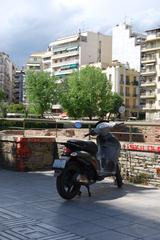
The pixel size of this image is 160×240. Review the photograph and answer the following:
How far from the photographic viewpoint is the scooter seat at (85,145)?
877 centimetres

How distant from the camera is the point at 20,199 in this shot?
8445 mm

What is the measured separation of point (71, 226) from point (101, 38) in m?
120

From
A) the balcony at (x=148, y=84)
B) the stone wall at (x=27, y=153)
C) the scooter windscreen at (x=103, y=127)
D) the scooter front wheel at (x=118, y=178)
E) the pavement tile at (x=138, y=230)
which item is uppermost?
the balcony at (x=148, y=84)

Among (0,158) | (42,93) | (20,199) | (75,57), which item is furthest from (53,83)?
(20,199)

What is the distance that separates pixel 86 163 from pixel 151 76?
302 ft

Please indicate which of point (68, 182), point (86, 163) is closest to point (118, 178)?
point (86, 163)

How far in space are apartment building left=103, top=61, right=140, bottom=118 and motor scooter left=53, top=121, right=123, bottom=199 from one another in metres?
94.1

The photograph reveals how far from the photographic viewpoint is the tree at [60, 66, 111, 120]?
7331 cm

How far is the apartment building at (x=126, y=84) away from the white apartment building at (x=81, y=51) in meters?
13.6

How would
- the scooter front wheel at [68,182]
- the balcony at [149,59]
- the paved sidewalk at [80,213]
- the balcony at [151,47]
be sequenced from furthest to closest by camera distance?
the balcony at [151,47] → the balcony at [149,59] → the scooter front wheel at [68,182] → the paved sidewalk at [80,213]

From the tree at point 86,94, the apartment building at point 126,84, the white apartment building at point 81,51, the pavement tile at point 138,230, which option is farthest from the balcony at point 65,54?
the pavement tile at point 138,230

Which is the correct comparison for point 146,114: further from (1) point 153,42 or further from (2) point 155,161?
(2) point 155,161

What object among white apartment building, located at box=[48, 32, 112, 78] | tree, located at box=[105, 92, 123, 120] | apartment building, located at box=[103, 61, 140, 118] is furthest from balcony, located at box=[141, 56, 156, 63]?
white apartment building, located at box=[48, 32, 112, 78]

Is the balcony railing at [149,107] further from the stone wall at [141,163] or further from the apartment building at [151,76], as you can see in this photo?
the stone wall at [141,163]
